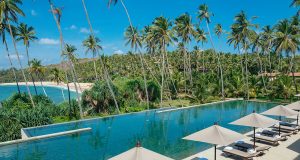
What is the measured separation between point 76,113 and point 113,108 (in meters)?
4.39

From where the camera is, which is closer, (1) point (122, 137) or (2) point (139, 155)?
(2) point (139, 155)

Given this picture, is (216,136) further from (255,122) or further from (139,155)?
(139,155)

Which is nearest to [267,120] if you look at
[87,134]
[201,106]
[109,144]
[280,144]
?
[280,144]

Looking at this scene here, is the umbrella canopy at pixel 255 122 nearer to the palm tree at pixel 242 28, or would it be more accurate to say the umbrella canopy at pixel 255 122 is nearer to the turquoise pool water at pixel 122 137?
the turquoise pool water at pixel 122 137

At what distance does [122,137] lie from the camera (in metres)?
20.1

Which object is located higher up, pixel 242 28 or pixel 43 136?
pixel 242 28

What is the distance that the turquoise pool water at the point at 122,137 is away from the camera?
53.8ft

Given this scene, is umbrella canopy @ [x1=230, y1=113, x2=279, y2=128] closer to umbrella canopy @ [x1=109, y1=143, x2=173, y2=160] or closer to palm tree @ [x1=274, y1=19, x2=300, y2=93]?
umbrella canopy @ [x1=109, y1=143, x2=173, y2=160]

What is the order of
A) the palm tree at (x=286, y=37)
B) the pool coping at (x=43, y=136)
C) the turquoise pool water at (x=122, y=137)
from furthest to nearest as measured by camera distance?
the palm tree at (x=286, y=37)
the pool coping at (x=43, y=136)
the turquoise pool water at (x=122, y=137)

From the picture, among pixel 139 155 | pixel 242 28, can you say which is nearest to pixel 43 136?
pixel 139 155

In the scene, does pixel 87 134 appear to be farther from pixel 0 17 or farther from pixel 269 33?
pixel 269 33

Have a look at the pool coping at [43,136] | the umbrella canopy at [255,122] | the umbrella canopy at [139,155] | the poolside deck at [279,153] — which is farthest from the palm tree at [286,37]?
the umbrella canopy at [139,155]

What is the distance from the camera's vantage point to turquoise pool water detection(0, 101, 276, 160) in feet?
53.8

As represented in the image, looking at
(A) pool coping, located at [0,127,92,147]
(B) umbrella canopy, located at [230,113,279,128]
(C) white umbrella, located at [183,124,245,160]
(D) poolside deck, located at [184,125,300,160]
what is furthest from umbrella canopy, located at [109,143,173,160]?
(A) pool coping, located at [0,127,92,147]
